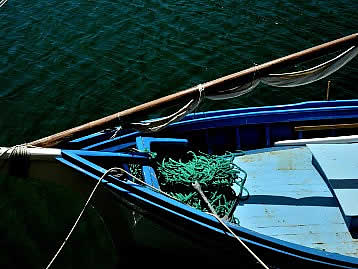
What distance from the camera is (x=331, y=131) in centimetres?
1102

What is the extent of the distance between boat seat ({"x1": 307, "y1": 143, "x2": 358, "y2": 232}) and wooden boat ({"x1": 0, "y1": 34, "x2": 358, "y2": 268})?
0.02 metres

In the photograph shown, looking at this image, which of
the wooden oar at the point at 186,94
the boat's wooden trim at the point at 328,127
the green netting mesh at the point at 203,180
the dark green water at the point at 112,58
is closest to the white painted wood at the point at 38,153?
the wooden oar at the point at 186,94

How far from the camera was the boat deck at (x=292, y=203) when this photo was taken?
903cm

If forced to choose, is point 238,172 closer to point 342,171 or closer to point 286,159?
point 286,159

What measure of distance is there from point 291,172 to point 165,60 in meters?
8.22

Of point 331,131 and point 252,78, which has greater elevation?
point 252,78

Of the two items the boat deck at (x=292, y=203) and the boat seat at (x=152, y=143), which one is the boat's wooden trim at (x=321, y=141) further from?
the boat seat at (x=152, y=143)

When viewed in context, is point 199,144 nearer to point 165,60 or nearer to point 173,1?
point 165,60

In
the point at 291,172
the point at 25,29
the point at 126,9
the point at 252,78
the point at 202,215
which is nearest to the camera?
the point at 202,215

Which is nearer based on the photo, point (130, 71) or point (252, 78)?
point (252, 78)

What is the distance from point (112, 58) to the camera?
691 inches

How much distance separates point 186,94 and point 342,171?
11.1 feet

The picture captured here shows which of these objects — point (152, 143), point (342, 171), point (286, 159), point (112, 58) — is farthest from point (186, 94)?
point (112, 58)

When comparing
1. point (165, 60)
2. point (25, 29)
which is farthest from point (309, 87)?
point (25, 29)
